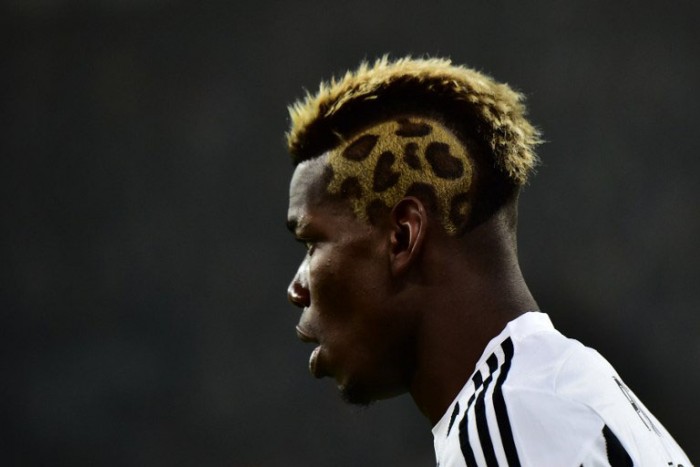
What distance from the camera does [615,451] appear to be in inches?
65.8

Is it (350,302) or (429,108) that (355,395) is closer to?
(350,302)

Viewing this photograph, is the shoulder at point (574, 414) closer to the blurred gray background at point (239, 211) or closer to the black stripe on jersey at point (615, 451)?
the black stripe on jersey at point (615, 451)

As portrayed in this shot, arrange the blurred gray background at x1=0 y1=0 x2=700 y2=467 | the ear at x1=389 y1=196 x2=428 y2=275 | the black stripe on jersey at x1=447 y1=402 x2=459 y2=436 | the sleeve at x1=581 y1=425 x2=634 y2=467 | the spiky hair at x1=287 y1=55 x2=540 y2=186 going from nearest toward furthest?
the sleeve at x1=581 y1=425 x2=634 y2=467, the black stripe on jersey at x1=447 y1=402 x2=459 y2=436, the ear at x1=389 y1=196 x2=428 y2=275, the spiky hair at x1=287 y1=55 x2=540 y2=186, the blurred gray background at x1=0 y1=0 x2=700 y2=467

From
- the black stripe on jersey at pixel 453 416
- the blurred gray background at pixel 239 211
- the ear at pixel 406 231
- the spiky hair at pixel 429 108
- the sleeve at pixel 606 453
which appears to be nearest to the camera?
the sleeve at pixel 606 453

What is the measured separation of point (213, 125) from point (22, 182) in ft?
4.53

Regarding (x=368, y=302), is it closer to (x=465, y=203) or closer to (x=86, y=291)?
(x=465, y=203)

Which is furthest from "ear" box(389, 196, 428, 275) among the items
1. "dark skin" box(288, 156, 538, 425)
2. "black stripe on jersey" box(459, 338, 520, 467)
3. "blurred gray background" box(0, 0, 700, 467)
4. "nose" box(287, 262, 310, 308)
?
"blurred gray background" box(0, 0, 700, 467)

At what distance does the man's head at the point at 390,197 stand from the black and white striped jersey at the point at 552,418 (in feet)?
0.95

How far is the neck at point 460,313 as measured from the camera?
2.02 m

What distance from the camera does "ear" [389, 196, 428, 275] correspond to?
2.10 metres

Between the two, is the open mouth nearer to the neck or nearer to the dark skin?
the dark skin

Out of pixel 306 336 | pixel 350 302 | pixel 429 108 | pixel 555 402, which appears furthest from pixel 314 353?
pixel 555 402

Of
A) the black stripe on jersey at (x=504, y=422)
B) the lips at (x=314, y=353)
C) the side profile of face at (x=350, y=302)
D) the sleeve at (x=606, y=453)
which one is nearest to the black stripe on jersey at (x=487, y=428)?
the black stripe on jersey at (x=504, y=422)

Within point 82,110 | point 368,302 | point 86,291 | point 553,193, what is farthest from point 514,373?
point 82,110
